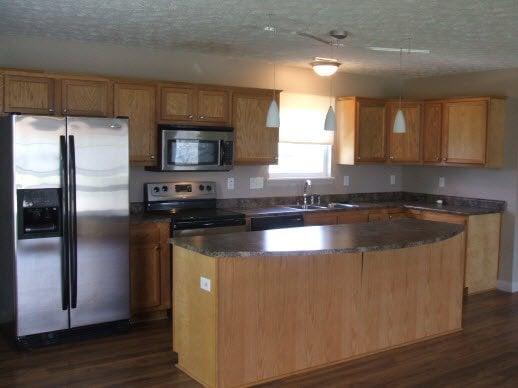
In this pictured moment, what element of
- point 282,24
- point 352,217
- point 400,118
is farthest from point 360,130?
point 282,24

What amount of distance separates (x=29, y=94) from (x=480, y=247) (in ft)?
15.3

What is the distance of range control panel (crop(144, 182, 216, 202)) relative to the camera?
5.41 metres

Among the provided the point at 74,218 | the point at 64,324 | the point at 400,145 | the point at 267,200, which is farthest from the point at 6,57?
the point at 400,145

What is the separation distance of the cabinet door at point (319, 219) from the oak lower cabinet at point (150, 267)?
1.58 m

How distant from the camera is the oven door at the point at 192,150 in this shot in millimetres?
5195

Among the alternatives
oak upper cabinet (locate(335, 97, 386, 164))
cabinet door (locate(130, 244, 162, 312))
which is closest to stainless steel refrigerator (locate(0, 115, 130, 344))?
cabinet door (locate(130, 244, 162, 312))

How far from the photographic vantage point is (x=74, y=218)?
4277 mm

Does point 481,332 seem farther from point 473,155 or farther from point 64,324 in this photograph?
point 64,324

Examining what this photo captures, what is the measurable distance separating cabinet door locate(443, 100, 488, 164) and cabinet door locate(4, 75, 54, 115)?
4.16m

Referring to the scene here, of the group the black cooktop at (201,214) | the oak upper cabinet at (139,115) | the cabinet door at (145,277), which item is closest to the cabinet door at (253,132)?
the black cooktop at (201,214)

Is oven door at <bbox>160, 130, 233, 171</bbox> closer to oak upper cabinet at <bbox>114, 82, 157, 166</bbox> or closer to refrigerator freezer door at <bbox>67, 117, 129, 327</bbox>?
oak upper cabinet at <bbox>114, 82, 157, 166</bbox>

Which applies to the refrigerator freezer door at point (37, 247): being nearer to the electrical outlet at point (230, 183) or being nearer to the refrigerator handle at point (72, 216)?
the refrigerator handle at point (72, 216)

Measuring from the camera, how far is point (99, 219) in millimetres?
4406

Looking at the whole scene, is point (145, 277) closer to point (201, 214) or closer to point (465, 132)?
point (201, 214)
